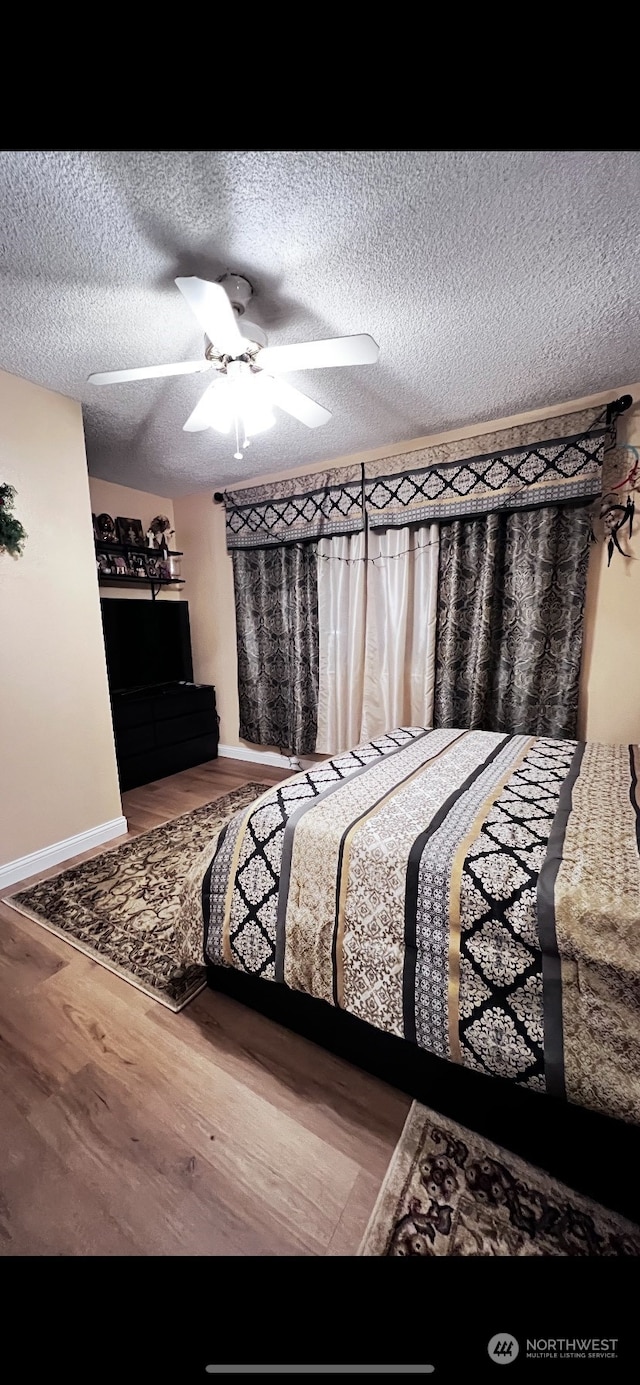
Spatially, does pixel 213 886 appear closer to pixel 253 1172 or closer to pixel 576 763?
pixel 253 1172

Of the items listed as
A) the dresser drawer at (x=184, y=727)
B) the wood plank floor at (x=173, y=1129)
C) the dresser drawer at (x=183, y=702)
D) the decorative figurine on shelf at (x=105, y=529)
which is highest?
the decorative figurine on shelf at (x=105, y=529)

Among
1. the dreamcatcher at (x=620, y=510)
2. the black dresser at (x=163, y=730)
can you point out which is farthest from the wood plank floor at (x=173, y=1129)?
the dreamcatcher at (x=620, y=510)

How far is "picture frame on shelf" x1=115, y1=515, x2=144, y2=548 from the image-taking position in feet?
11.3

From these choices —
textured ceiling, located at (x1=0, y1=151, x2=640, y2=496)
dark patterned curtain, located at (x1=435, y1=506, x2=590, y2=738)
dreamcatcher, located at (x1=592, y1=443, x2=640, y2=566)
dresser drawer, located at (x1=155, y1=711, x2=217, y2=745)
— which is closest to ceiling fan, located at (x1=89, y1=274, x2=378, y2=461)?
textured ceiling, located at (x1=0, y1=151, x2=640, y2=496)

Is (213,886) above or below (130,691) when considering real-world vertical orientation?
below

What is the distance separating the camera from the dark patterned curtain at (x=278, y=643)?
325 centimetres

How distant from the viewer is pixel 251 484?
3.41 metres

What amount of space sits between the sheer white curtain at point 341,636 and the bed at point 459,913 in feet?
5.26

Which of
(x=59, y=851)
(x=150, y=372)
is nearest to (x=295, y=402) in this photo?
(x=150, y=372)

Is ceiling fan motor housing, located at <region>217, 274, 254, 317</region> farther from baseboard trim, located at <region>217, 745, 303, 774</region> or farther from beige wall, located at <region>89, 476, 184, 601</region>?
baseboard trim, located at <region>217, 745, 303, 774</region>

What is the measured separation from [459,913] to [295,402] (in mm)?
1844

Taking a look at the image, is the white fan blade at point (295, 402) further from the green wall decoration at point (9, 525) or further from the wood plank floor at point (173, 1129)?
the wood plank floor at point (173, 1129)
